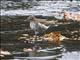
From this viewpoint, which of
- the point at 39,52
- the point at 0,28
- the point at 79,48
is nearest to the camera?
the point at 39,52

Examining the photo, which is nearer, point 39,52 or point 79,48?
point 39,52

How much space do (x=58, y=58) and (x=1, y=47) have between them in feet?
12.1

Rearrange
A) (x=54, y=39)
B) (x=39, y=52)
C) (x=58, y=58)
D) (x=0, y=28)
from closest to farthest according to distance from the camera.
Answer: (x=58, y=58) → (x=39, y=52) → (x=54, y=39) → (x=0, y=28)

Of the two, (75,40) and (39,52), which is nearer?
(39,52)

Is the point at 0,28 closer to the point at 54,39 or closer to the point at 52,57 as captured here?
the point at 54,39

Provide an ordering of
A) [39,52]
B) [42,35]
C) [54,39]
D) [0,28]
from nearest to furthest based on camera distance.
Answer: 1. [39,52]
2. [54,39]
3. [42,35]
4. [0,28]

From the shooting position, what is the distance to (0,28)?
29.7m

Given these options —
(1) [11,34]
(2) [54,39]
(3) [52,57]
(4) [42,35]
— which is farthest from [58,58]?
(1) [11,34]

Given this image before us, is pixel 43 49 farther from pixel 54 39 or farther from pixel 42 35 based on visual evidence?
pixel 42 35

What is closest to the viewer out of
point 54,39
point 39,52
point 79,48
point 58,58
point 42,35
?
point 58,58

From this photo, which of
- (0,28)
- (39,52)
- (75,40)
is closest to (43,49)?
(39,52)

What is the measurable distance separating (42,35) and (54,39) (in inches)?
80.7

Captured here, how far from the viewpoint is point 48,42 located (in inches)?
857

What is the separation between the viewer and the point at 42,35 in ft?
79.0
